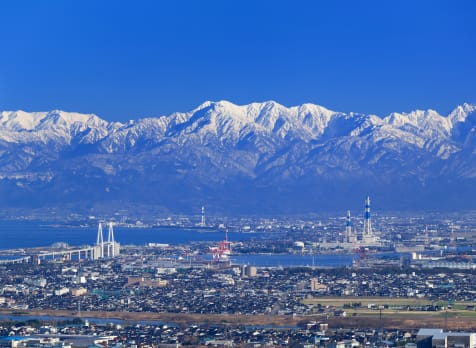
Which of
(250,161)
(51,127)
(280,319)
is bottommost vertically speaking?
(280,319)

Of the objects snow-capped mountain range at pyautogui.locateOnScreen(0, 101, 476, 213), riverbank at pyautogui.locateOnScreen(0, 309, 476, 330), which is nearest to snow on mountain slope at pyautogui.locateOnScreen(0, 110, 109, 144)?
snow-capped mountain range at pyautogui.locateOnScreen(0, 101, 476, 213)

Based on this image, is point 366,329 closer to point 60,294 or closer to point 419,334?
point 419,334

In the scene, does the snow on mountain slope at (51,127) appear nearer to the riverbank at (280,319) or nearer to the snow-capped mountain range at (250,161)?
the snow-capped mountain range at (250,161)

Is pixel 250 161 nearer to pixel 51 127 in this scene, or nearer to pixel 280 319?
pixel 51 127

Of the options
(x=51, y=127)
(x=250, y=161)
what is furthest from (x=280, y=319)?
(x=51, y=127)

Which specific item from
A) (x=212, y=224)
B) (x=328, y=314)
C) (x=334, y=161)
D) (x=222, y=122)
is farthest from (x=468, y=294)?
(x=222, y=122)

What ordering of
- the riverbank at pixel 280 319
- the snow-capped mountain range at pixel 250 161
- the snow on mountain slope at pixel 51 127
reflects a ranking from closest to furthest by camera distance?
the riverbank at pixel 280 319, the snow-capped mountain range at pixel 250 161, the snow on mountain slope at pixel 51 127

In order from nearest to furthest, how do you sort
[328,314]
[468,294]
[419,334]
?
1. [419,334]
2. [328,314]
3. [468,294]

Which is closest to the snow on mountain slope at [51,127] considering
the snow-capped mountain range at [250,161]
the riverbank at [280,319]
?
the snow-capped mountain range at [250,161]

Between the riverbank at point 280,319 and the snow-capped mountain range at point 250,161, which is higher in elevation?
the snow-capped mountain range at point 250,161
